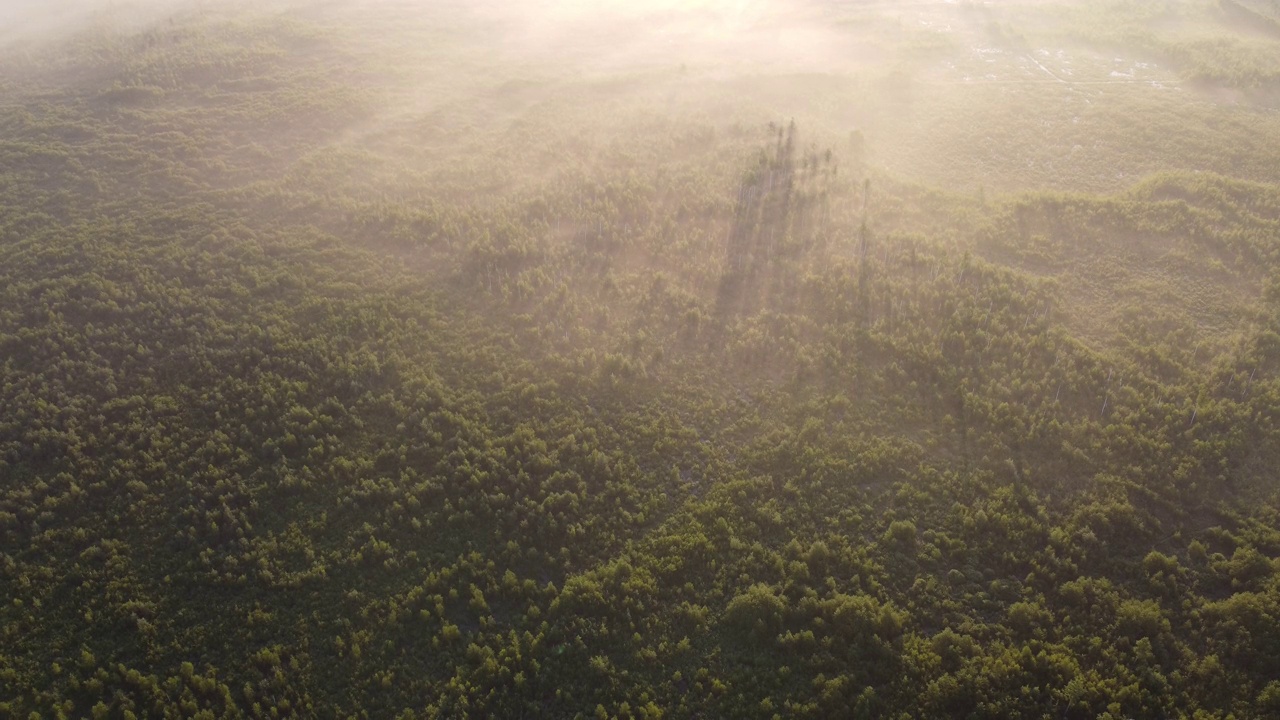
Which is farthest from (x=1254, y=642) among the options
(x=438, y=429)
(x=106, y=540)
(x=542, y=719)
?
(x=106, y=540)

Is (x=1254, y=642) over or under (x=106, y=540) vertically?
under

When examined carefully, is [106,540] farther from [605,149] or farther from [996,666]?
[605,149]

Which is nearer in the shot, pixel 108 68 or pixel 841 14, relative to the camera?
pixel 108 68

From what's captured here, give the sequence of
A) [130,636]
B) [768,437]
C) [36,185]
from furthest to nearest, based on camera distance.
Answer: [36,185]
[768,437]
[130,636]

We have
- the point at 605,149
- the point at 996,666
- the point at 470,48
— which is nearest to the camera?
the point at 996,666

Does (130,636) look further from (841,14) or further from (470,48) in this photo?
(841,14)

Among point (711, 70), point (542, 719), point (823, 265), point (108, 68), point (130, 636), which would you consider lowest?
point (542, 719)

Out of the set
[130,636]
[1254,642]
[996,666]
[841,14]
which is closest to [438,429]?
[130,636]
